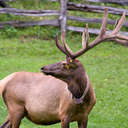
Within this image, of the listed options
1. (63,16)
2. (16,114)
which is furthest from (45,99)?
(63,16)

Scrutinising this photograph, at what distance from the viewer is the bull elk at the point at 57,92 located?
19.5ft

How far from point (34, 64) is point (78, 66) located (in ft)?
17.1

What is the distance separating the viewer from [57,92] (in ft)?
20.4

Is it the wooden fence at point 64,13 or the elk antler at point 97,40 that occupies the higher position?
the elk antler at point 97,40

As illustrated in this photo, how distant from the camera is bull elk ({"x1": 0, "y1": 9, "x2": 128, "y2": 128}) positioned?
5.95 m

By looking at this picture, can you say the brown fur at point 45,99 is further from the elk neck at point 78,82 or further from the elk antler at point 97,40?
the elk antler at point 97,40

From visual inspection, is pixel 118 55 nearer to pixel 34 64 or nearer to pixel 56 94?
pixel 34 64

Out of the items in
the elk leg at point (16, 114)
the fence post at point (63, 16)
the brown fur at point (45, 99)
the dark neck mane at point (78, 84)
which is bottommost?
the fence post at point (63, 16)

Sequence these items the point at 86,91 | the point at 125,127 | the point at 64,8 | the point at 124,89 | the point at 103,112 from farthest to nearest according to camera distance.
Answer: the point at 64,8 → the point at 124,89 → the point at 103,112 → the point at 125,127 → the point at 86,91

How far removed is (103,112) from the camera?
8242 millimetres

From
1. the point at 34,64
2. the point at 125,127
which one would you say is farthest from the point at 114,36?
the point at 34,64

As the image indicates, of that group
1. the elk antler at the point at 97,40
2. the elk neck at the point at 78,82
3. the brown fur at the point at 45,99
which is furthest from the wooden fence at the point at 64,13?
the elk neck at the point at 78,82

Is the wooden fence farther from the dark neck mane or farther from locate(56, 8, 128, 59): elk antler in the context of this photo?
the dark neck mane

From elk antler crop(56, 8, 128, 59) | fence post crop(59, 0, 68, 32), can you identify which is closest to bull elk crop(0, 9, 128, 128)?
elk antler crop(56, 8, 128, 59)
